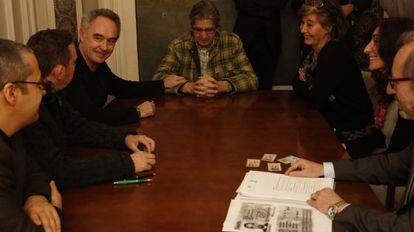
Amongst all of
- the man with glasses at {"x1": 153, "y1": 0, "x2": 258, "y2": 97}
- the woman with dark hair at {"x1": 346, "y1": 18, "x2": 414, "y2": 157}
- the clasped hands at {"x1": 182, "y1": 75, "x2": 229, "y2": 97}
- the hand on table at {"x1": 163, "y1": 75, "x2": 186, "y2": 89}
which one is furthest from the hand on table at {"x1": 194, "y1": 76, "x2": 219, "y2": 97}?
the woman with dark hair at {"x1": 346, "y1": 18, "x2": 414, "y2": 157}

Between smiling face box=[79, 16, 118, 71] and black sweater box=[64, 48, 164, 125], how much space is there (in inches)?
2.5

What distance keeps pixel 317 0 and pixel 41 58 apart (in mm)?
1914

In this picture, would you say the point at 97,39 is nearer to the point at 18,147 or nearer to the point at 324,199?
the point at 18,147

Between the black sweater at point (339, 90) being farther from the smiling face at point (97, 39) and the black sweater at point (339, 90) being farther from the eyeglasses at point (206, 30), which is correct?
the smiling face at point (97, 39)

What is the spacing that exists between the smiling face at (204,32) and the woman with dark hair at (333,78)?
63 cm

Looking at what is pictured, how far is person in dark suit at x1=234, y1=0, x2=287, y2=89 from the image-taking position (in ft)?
14.7

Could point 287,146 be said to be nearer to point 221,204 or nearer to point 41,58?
point 221,204

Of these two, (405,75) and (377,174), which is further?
(377,174)

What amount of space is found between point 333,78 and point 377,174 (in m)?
1.22

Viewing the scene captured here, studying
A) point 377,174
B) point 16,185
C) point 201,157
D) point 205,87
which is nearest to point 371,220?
point 377,174

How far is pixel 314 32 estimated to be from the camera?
3244 mm

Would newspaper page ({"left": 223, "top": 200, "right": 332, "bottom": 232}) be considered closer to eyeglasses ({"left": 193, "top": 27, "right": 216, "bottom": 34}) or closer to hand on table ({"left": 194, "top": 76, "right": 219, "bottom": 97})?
hand on table ({"left": 194, "top": 76, "right": 219, "bottom": 97})

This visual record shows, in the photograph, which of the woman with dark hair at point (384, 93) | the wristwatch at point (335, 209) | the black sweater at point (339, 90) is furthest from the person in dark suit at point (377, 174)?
the black sweater at point (339, 90)

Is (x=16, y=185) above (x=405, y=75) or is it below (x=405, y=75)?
below
